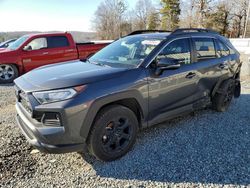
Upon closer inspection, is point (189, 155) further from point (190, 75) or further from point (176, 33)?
point (176, 33)

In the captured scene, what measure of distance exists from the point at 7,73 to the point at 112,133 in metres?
6.83

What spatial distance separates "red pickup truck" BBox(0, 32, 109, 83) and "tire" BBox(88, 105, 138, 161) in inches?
212

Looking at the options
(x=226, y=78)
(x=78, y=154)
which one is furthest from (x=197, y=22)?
(x=78, y=154)

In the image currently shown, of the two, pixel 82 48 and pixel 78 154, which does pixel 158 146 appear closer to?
pixel 78 154

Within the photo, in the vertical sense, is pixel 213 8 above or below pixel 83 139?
above

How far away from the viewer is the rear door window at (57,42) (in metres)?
8.95

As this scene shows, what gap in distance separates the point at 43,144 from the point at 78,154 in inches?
31.2

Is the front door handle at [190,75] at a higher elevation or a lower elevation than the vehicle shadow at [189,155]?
higher

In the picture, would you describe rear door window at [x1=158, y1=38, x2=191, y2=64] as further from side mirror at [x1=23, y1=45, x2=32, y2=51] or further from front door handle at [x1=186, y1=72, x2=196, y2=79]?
side mirror at [x1=23, y1=45, x2=32, y2=51]

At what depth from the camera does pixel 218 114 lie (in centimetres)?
490

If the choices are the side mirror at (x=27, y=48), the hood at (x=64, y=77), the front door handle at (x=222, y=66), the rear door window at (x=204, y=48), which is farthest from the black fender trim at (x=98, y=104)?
the side mirror at (x=27, y=48)

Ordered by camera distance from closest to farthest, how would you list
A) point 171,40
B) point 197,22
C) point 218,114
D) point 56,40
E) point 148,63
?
point 148,63
point 171,40
point 218,114
point 56,40
point 197,22

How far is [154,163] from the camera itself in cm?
315

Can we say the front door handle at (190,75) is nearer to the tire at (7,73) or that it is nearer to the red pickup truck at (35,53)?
A: the red pickup truck at (35,53)
